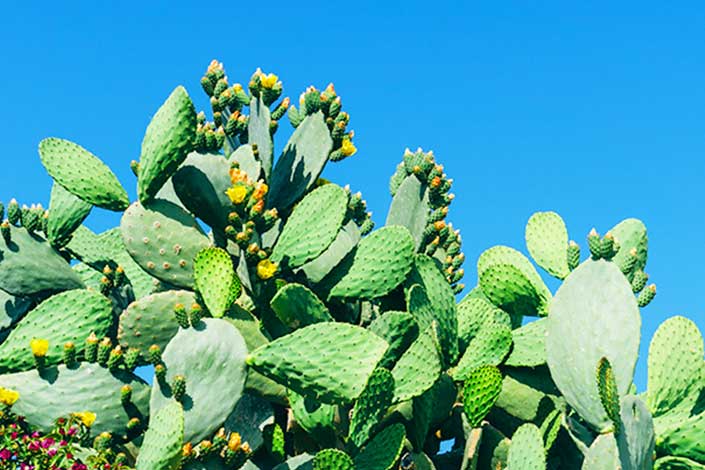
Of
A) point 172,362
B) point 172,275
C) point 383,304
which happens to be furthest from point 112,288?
point 383,304

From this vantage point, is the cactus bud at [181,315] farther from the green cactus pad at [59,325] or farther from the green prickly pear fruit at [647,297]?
the green prickly pear fruit at [647,297]

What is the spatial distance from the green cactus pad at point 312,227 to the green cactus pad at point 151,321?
507 mm

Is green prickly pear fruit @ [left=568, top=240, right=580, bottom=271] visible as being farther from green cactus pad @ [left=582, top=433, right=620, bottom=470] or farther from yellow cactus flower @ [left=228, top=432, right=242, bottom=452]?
yellow cactus flower @ [left=228, top=432, right=242, bottom=452]

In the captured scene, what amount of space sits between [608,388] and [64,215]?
2662mm

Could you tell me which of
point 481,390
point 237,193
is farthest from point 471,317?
point 237,193

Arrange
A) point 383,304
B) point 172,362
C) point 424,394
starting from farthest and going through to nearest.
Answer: point 383,304 → point 424,394 → point 172,362

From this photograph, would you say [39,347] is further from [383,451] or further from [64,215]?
[383,451]

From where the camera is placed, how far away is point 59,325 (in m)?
4.89

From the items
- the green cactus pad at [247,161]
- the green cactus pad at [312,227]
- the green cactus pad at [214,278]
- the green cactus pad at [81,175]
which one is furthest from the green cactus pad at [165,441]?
the green cactus pad at [247,161]

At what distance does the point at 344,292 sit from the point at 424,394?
0.61 m

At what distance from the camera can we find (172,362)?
4.59 metres

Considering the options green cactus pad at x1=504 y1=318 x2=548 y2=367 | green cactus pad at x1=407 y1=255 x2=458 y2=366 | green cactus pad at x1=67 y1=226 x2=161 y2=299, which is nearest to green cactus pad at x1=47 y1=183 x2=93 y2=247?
green cactus pad at x1=67 y1=226 x2=161 y2=299

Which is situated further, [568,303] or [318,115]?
[318,115]

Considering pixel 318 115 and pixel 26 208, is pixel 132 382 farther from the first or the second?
pixel 318 115
